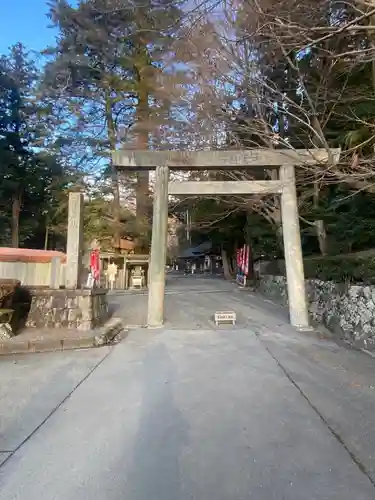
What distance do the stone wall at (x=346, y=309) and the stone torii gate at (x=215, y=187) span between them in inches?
27.2

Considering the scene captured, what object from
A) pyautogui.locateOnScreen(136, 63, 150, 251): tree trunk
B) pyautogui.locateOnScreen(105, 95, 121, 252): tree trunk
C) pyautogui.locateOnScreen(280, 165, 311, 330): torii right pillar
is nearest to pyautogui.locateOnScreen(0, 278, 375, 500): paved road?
pyautogui.locateOnScreen(280, 165, 311, 330): torii right pillar

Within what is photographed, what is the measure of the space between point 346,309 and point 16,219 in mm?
19045

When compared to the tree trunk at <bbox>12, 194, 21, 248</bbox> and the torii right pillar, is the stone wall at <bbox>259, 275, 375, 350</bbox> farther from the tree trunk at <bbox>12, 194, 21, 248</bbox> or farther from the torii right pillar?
the tree trunk at <bbox>12, 194, 21, 248</bbox>

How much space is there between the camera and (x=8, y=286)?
7.25m

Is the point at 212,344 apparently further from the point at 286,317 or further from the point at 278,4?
the point at 278,4

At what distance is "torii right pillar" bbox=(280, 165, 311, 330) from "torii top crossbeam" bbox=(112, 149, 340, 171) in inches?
13.9

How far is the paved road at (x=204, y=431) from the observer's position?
2.49 metres

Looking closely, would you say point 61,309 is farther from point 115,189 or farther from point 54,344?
point 115,189

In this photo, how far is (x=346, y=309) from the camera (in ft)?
26.0

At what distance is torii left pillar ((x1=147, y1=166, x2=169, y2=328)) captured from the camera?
9.16 metres

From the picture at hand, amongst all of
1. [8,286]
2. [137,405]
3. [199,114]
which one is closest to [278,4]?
[199,114]

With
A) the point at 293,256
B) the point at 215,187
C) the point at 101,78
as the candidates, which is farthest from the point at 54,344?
the point at 101,78

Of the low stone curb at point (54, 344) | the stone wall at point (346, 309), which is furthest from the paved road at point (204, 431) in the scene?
the stone wall at point (346, 309)

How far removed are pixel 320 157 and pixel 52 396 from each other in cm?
660
